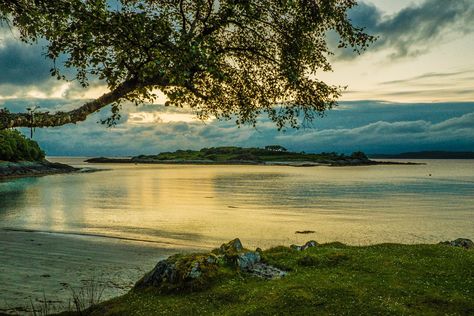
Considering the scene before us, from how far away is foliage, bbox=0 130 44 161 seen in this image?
13638 centimetres

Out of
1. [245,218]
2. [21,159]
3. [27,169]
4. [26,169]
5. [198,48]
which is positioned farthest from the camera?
[21,159]

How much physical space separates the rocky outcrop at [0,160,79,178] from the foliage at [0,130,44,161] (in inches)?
157

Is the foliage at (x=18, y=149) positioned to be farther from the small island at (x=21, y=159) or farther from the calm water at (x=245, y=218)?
the calm water at (x=245, y=218)

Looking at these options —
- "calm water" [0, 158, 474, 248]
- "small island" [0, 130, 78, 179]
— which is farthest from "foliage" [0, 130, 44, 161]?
"calm water" [0, 158, 474, 248]

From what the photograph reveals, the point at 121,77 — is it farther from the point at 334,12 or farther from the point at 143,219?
the point at 143,219

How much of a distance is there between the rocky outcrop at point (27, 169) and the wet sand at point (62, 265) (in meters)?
104

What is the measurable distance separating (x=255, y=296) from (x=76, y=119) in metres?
7.97

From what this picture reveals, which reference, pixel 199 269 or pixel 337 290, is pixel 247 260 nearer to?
pixel 199 269

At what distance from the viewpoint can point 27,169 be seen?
143 metres

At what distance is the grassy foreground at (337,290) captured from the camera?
1160 cm

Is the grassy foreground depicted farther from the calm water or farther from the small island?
the small island

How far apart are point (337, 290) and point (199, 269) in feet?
15.7

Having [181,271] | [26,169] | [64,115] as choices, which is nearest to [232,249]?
[181,271]

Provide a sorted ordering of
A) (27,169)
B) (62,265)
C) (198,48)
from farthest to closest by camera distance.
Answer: (27,169) < (62,265) < (198,48)
